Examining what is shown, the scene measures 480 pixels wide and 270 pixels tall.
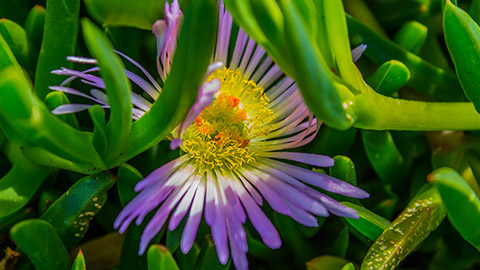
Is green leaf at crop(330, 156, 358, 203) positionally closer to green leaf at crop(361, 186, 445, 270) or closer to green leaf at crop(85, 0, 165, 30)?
green leaf at crop(361, 186, 445, 270)

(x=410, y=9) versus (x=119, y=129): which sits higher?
(x=410, y=9)

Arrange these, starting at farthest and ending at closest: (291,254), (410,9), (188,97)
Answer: (410,9), (291,254), (188,97)

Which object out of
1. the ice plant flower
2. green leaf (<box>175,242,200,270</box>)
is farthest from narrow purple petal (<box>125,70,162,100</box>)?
green leaf (<box>175,242,200,270</box>)

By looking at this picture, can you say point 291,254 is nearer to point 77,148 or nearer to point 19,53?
point 77,148

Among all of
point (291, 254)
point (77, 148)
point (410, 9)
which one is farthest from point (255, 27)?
point (410, 9)

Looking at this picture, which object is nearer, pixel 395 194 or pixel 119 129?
pixel 119 129
